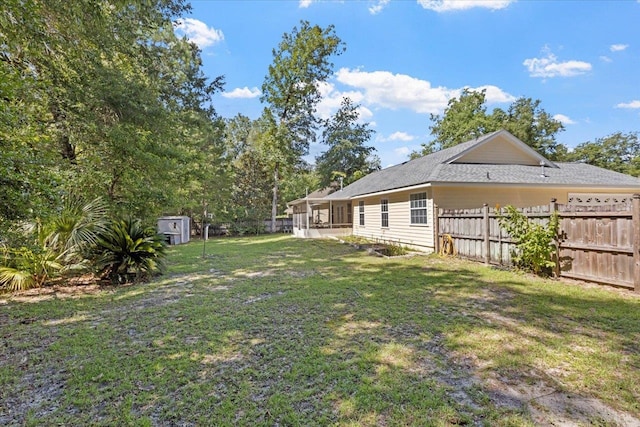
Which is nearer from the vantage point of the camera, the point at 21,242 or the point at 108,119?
the point at 21,242

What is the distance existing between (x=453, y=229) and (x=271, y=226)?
18587 mm

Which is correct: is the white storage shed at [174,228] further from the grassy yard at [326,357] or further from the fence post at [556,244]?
the fence post at [556,244]

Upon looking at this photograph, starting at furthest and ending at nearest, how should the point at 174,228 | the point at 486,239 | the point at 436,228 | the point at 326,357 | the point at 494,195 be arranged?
the point at 174,228
the point at 494,195
the point at 436,228
the point at 486,239
the point at 326,357

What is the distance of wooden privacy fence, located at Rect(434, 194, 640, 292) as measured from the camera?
518cm

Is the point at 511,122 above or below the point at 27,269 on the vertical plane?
above

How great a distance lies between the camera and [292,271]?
8.09 meters

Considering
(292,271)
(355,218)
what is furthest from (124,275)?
(355,218)

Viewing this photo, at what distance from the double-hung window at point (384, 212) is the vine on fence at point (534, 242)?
7.02 metres

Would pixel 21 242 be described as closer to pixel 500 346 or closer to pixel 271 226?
pixel 500 346

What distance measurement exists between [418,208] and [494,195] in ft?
8.99

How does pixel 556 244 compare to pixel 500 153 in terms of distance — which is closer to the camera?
pixel 556 244

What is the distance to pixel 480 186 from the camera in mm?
10789

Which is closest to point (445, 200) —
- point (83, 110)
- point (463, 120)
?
point (83, 110)

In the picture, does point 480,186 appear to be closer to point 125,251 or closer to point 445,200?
point 445,200
